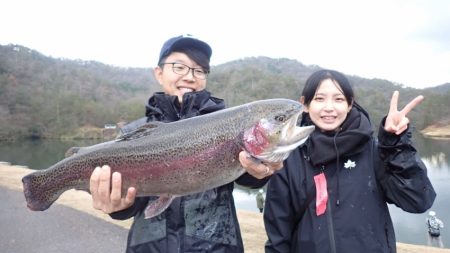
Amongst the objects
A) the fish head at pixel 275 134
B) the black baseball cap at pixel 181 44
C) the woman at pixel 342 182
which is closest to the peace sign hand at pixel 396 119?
the woman at pixel 342 182

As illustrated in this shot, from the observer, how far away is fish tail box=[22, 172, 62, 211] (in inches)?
113

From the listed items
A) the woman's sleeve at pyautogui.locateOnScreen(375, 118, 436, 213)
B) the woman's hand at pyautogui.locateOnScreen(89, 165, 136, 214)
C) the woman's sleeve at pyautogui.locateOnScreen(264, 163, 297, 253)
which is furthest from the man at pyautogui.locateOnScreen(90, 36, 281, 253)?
the woman's sleeve at pyautogui.locateOnScreen(375, 118, 436, 213)

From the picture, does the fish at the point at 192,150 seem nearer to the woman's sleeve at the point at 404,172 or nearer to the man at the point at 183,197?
the man at the point at 183,197

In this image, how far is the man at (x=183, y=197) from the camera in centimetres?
249

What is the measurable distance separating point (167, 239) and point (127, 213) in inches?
18.5

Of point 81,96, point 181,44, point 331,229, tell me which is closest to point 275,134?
point 331,229

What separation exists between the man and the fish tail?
17.8 inches

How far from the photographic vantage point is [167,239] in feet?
8.16

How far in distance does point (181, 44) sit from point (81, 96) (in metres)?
97.1

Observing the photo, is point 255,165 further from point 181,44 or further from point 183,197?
point 181,44

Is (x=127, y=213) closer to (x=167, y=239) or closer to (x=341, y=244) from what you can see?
(x=167, y=239)

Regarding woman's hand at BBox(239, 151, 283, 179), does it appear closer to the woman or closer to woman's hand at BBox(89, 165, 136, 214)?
the woman

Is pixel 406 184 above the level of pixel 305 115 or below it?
below

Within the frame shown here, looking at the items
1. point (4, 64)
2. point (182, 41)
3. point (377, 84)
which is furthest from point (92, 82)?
point (182, 41)
